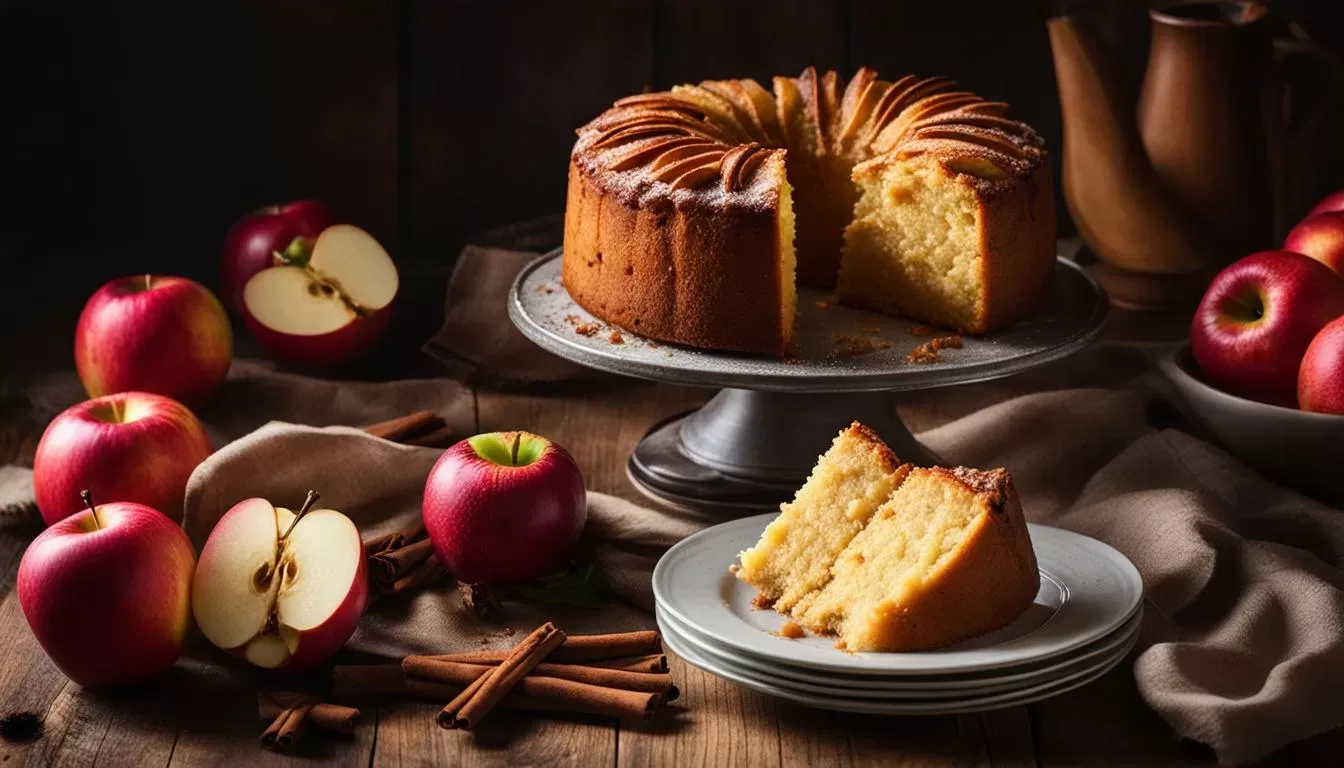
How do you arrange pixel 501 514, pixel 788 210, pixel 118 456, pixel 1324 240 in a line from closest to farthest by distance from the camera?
pixel 501 514, pixel 118 456, pixel 788 210, pixel 1324 240

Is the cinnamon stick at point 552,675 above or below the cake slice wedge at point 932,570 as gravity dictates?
below

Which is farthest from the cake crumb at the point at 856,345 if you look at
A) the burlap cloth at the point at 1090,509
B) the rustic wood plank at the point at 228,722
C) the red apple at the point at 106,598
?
the red apple at the point at 106,598

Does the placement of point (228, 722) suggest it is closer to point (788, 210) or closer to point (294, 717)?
point (294, 717)

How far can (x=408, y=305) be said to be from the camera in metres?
3.67

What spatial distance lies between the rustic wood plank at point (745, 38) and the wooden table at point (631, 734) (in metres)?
1.80

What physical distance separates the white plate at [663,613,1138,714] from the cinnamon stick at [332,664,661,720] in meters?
0.10

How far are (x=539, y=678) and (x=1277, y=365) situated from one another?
1336mm

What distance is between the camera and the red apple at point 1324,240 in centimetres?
286

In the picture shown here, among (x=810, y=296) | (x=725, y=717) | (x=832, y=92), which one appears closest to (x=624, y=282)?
(x=810, y=296)

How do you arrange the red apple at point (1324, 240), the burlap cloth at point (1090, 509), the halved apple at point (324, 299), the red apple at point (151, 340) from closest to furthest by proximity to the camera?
the burlap cloth at point (1090, 509) → the red apple at point (1324, 240) → the red apple at point (151, 340) → the halved apple at point (324, 299)

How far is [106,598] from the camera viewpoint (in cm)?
210

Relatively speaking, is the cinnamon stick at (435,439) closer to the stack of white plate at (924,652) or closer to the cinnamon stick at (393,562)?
the cinnamon stick at (393,562)

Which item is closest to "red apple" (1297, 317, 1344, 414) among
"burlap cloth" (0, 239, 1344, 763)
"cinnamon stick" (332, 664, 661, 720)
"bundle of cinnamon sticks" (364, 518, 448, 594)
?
"burlap cloth" (0, 239, 1344, 763)

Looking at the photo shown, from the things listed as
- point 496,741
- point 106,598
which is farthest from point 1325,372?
point 106,598
